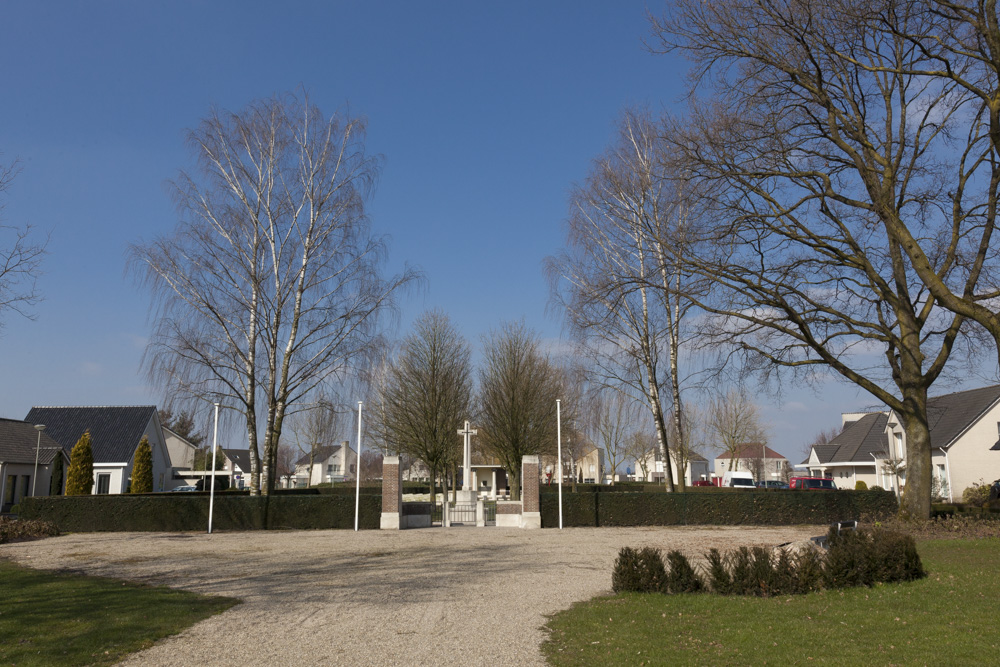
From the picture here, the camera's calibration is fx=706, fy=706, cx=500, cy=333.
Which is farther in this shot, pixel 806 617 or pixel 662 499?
pixel 662 499

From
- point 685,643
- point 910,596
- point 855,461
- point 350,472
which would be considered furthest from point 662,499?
point 350,472

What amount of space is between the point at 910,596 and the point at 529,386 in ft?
95.4

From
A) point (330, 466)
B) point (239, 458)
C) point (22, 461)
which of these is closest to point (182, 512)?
point (22, 461)

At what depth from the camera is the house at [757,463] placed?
89.0 metres

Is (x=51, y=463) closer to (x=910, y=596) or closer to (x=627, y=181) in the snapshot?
(x=627, y=181)

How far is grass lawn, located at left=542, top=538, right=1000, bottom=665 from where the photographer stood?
702 centimetres

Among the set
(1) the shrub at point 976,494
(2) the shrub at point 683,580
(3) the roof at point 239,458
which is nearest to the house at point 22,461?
(2) the shrub at point 683,580

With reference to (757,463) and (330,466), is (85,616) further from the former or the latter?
(330,466)

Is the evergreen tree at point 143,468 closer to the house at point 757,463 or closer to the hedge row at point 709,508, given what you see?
the hedge row at point 709,508

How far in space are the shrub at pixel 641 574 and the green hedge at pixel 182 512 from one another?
47.7 ft

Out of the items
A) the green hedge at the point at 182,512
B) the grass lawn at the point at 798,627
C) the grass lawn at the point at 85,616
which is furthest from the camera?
the green hedge at the point at 182,512

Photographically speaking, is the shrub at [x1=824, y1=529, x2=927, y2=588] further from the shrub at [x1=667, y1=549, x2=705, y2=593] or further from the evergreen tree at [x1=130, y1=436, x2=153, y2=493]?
the evergreen tree at [x1=130, y1=436, x2=153, y2=493]

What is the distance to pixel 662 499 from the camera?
24.8 meters

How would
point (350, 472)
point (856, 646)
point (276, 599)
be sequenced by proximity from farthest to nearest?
point (350, 472) → point (276, 599) → point (856, 646)
